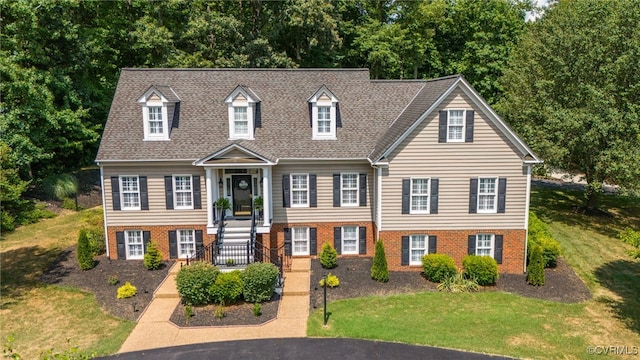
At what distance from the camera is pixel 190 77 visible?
83.7 ft

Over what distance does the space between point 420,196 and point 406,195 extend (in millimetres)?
696

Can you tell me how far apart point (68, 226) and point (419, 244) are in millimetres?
21975

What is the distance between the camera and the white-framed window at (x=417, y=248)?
22266 millimetres

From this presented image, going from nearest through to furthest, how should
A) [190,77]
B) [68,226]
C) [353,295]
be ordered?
[353,295]
[190,77]
[68,226]

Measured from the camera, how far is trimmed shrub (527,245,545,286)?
20.5m

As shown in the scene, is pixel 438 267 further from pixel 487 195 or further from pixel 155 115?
pixel 155 115

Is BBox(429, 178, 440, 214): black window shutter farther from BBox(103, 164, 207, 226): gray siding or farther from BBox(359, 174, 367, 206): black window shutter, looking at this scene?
BBox(103, 164, 207, 226): gray siding

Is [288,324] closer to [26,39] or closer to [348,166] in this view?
[348,166]

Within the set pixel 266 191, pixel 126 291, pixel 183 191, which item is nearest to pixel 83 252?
pixel 126 291

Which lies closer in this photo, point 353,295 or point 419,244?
point 353,295

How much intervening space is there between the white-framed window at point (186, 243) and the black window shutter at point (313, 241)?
6.02 metres

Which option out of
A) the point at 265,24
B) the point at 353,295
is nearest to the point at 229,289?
the point at 353,295

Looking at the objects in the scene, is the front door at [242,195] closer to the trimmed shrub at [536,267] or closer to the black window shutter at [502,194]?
the black window shutter at [502,194]

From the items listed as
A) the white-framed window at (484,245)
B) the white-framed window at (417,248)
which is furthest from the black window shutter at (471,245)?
the white-framed window at (417,248)
